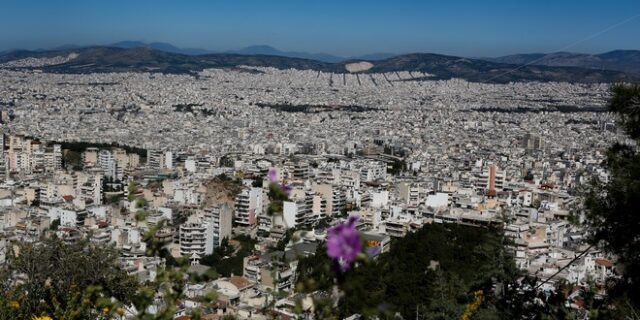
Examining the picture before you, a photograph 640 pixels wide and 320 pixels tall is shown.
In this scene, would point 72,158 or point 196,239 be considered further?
point 72,158

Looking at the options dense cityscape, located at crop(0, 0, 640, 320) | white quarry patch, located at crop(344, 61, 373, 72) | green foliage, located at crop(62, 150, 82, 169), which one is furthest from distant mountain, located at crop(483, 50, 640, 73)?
white quarry patch, located at crop(344, 61, 373, 72)

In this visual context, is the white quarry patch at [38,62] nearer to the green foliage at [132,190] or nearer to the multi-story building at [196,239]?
the multi-story building at [196,239]

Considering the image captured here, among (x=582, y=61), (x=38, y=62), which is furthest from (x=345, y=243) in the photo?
(x=38, y=62)

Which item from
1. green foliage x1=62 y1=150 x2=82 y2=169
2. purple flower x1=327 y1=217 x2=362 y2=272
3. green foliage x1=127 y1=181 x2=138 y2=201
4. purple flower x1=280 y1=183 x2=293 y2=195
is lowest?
green foliage x1=62 y1=150 x2=82 y2=169

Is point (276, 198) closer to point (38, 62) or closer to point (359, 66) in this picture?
point (359, 66)

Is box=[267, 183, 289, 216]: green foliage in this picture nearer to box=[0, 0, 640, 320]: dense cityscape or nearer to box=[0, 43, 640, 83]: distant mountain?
box=[0, 0, 640, 320]: dense cityscape

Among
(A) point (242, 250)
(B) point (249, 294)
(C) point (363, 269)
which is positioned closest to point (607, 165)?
(C) point (363, 269)
